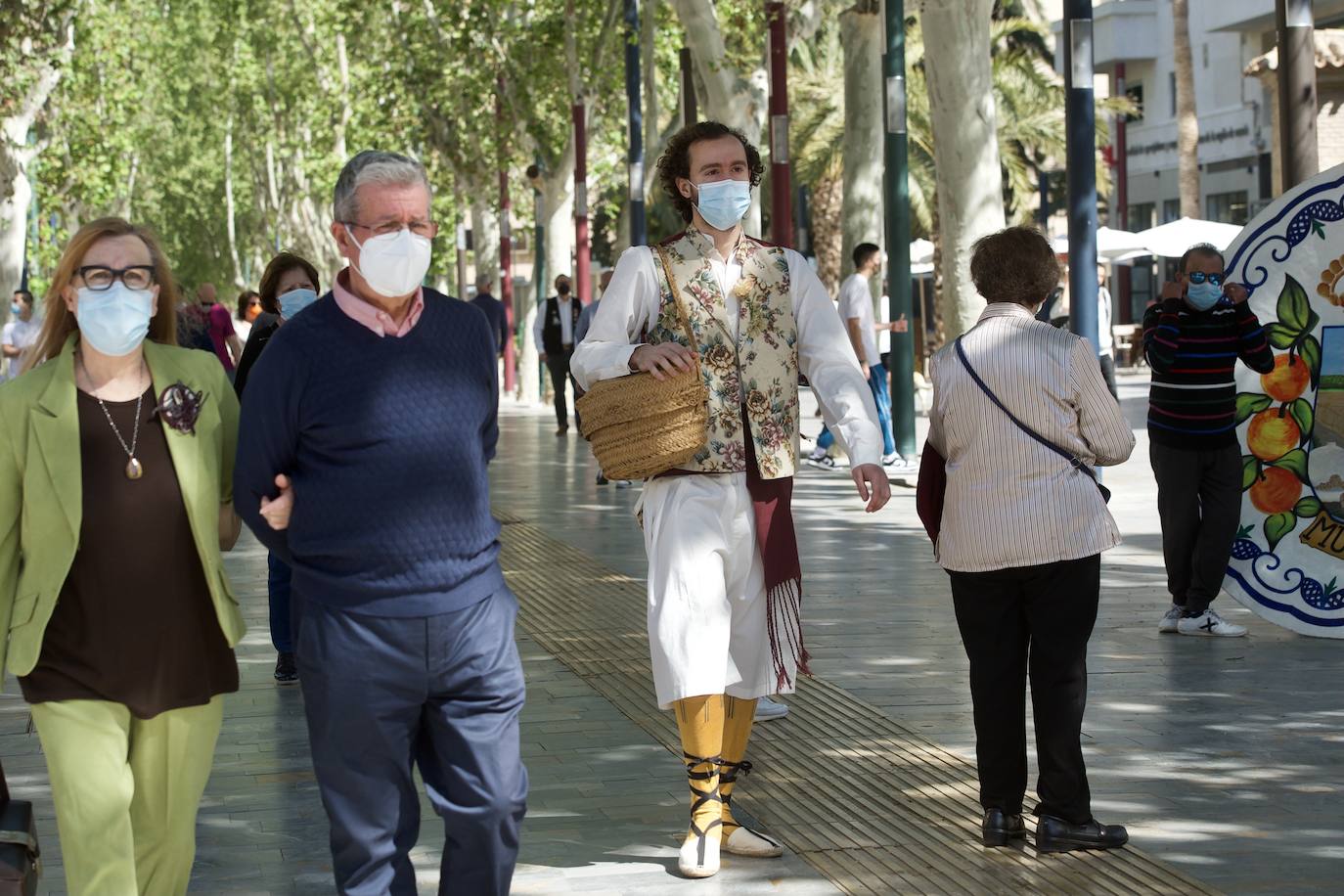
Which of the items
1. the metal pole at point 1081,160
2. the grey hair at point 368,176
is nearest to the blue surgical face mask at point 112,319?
the grey hair at point 368,176

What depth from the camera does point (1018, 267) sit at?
5.94m

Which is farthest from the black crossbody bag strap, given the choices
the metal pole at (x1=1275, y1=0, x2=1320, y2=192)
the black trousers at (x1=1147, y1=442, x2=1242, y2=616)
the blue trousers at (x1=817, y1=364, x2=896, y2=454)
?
the blue trousers at (x1=817, y1=364, x2=896, y2=454)

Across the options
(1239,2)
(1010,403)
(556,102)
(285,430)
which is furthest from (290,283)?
(1239,2)

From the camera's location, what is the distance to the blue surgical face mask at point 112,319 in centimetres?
446

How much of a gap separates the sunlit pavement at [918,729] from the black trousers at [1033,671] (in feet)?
0.67

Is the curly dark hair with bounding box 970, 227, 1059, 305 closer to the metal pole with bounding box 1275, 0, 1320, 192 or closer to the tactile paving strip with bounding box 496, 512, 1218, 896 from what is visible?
the tactile paving strip with bounding box 496, 512, 1218, 896

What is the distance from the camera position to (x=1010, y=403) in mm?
5824

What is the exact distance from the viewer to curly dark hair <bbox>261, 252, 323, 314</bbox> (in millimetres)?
8672

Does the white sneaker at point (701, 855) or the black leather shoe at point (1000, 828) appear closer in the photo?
the white sneaker at point (701, 855)

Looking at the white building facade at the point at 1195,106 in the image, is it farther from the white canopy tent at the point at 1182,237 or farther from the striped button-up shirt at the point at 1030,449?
the striped button-up shirt at the point at 1030,449

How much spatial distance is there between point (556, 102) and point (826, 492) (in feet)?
74.1

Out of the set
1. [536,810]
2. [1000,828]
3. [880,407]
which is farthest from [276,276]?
[880,407]

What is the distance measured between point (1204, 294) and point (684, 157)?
11.5 feet

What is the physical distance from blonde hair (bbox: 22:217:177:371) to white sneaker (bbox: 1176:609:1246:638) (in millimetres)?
5808
